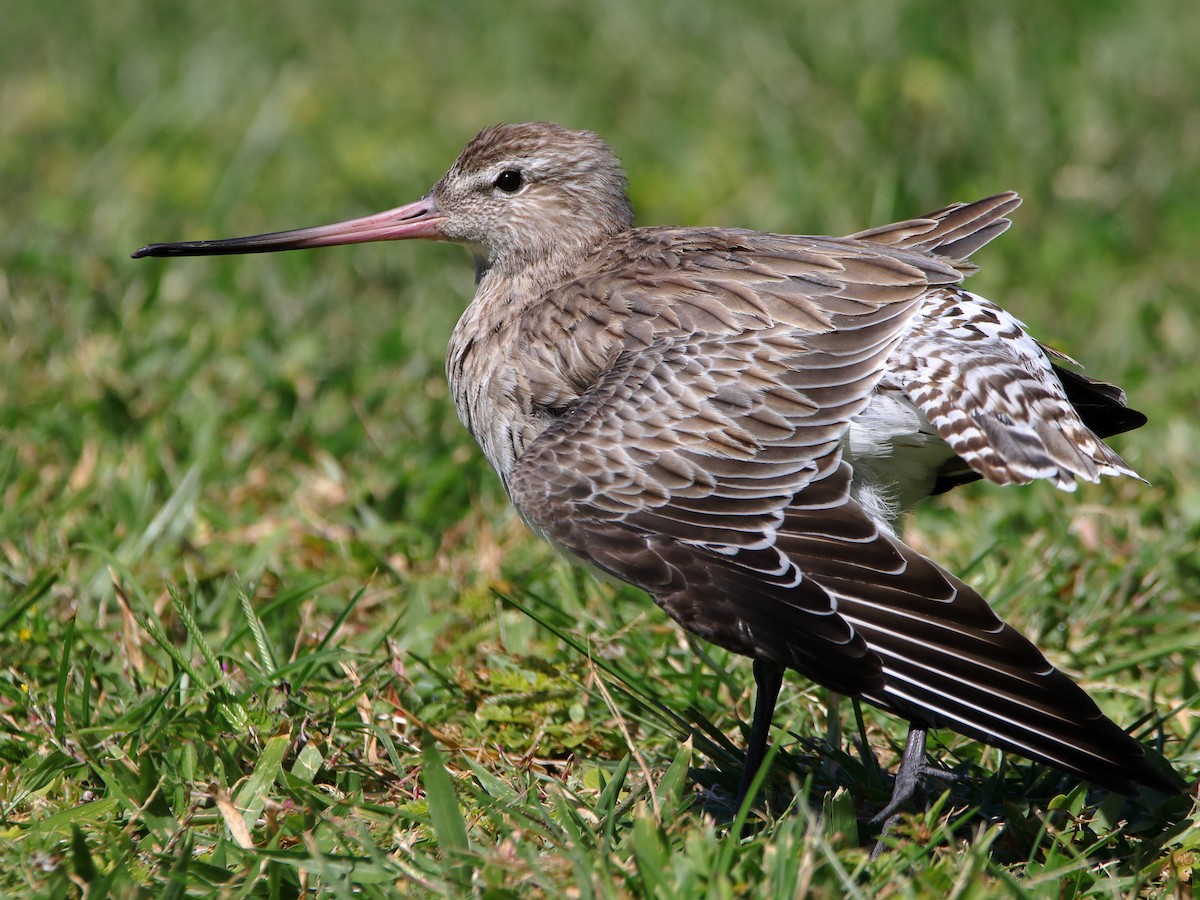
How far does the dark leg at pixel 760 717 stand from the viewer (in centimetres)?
439

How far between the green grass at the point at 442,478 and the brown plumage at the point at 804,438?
1.34ft

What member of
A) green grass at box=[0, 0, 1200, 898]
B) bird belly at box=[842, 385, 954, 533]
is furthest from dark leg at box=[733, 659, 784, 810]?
bird belly at box=[842, 385, 954, 533]

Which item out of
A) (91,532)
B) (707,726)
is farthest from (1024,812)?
(91,532)

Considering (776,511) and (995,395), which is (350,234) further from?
(995,395)

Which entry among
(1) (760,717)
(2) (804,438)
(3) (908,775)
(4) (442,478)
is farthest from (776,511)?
(4) (442,478)

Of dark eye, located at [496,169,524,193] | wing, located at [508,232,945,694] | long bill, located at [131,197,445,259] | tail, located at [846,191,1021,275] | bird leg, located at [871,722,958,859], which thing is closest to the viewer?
wing, located at [508,232,945,694]

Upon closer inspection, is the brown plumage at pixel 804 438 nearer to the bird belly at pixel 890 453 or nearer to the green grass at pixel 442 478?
the bird belly at pixel 890 453

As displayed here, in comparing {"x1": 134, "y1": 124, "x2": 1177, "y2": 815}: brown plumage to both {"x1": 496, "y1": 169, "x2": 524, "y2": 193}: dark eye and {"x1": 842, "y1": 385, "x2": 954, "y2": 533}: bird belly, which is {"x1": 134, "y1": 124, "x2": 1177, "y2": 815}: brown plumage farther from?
{"x1": 496, "y1": 169, "x2": 524, "y2": 193}: dark eye

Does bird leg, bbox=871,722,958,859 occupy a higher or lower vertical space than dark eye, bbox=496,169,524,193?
lower

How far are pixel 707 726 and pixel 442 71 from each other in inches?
281

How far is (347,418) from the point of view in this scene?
6.60 m

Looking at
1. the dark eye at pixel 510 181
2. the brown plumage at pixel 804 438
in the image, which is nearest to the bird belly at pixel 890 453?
the brown plumage at pixel 804 438

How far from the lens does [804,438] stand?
4.34m

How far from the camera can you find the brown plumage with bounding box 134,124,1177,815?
3.88 meters
